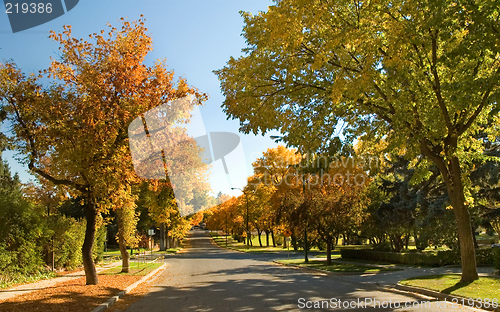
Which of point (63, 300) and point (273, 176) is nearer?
point (63, 300)

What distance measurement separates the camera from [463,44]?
970 centimetres

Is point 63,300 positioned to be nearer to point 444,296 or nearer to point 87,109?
point 87,109

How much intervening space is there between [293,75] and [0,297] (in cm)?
1148

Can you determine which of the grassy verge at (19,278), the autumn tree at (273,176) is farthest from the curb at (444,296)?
the autumn tree at (273,176)

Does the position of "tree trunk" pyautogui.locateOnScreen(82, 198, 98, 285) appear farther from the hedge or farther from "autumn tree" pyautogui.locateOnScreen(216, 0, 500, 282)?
the hedge

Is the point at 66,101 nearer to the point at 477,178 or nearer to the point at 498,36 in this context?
the point at 498,36

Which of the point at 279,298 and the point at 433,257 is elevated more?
the point at 279,298

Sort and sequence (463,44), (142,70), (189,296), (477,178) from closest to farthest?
(463,44), (189,296), (142,70), (477,178)

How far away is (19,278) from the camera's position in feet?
52.2


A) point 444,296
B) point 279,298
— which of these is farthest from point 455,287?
point 279,298

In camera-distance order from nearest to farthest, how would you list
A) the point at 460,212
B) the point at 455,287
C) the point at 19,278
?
the point at 455,287 → the point at 460,212 → the point at 19,278

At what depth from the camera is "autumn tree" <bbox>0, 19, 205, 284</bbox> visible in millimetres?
12508

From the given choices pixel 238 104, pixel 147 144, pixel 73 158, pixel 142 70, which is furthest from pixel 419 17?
pixel 73 158

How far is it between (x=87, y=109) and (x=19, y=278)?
336 inches
